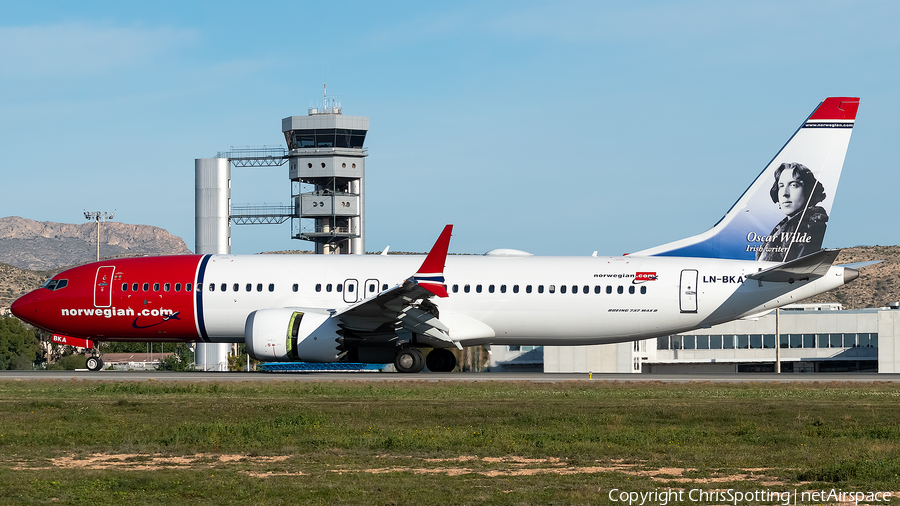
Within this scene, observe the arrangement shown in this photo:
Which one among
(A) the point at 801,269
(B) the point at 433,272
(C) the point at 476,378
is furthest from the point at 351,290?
(A) the point at 801,269

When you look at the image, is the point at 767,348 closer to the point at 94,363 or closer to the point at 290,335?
the point at 94,363

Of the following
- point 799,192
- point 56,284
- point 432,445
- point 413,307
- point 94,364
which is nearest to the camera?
point 432,445

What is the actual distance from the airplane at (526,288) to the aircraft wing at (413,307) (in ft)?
0.26

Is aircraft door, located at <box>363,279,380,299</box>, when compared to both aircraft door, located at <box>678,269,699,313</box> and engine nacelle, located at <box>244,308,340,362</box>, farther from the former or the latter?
aircraft door, located at <box>678,269,699,313</box>

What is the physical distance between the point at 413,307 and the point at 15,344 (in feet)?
296

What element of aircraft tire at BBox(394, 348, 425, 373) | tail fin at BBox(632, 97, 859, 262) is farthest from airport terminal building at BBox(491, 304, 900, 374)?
aircraft tire at BBox(394, 348, 425, 373)

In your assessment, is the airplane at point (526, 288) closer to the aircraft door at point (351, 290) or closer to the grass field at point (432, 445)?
the aircraft door at point (351, 290)

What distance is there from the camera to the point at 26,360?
103188mm

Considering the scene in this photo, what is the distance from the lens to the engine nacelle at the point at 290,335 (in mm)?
33375

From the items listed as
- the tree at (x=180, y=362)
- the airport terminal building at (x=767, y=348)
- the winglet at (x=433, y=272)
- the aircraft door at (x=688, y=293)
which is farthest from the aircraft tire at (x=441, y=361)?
the tree at (x=180, y=362)

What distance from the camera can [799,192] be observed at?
117 ft

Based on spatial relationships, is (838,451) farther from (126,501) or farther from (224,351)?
(224,351)

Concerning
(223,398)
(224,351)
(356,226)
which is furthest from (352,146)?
(223,398)

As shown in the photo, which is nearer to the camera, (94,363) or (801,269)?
(801,269)
